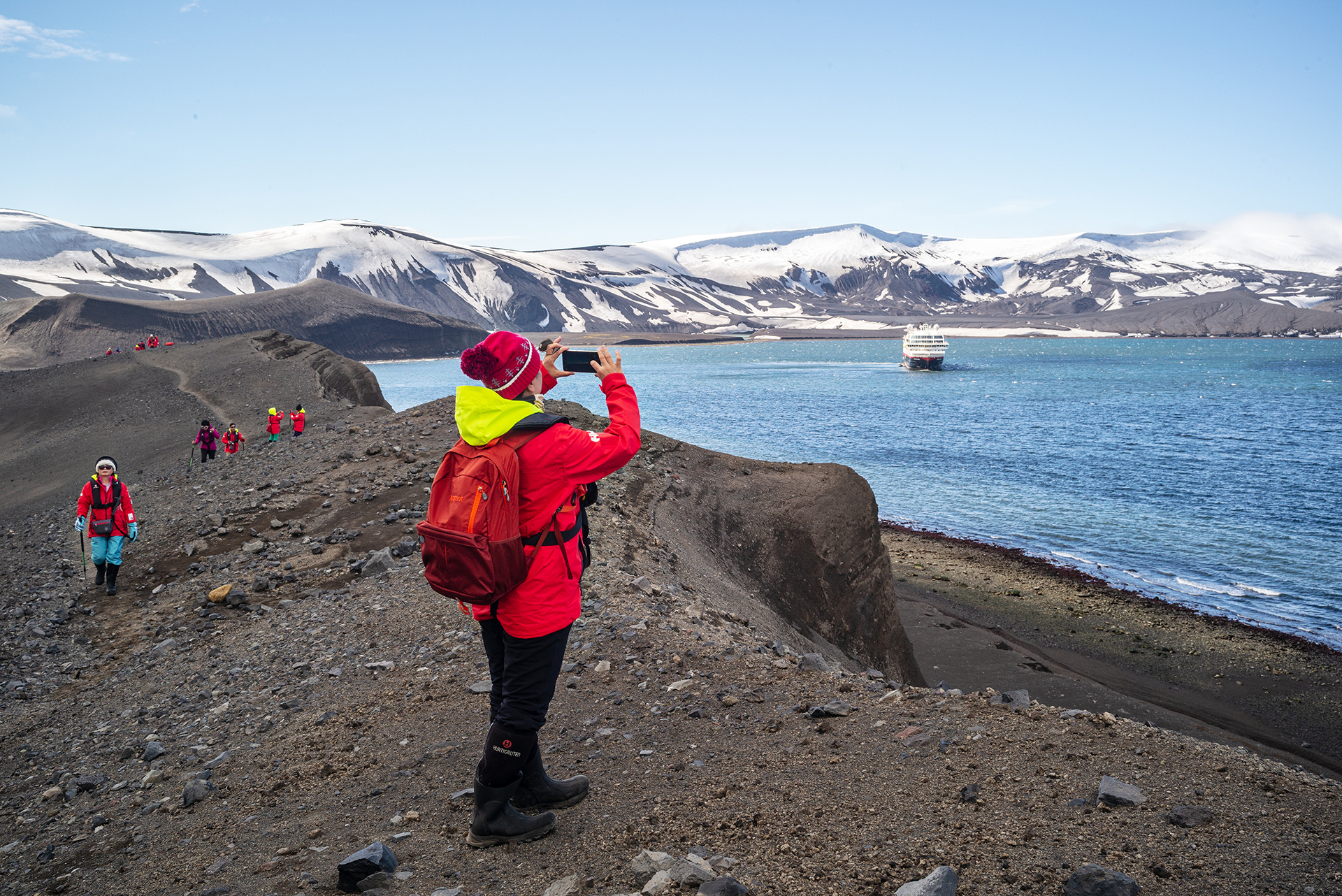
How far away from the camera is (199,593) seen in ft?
31.9

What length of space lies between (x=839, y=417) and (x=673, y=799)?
60.9 meters

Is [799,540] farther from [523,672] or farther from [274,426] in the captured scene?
[274,426]

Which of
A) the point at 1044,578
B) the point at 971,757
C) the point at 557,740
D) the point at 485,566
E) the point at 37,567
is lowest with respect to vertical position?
the point at 1044,578

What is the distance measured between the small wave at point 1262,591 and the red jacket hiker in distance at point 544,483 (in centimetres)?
2288

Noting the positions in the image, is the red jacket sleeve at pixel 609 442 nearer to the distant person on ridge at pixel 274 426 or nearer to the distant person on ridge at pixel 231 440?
the distant person on ridge at pixel 231 440

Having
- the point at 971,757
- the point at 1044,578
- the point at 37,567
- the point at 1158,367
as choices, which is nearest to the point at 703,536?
the point at 971,757

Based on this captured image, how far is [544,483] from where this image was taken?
3857mm

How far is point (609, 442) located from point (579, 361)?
61cm

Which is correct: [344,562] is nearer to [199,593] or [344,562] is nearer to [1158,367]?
[199,593]

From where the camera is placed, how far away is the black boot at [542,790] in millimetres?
4293

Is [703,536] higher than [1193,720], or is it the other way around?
[703,536]

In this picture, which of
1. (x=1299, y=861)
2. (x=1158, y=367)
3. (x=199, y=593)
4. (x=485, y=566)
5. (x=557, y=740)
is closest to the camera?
(x=1299, y=861)

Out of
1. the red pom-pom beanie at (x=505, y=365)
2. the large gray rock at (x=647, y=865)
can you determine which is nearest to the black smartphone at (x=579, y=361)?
the red pom-pom beanie at (x=505, y=365)

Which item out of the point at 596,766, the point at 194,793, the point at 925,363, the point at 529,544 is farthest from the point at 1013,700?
the point at 925,363
